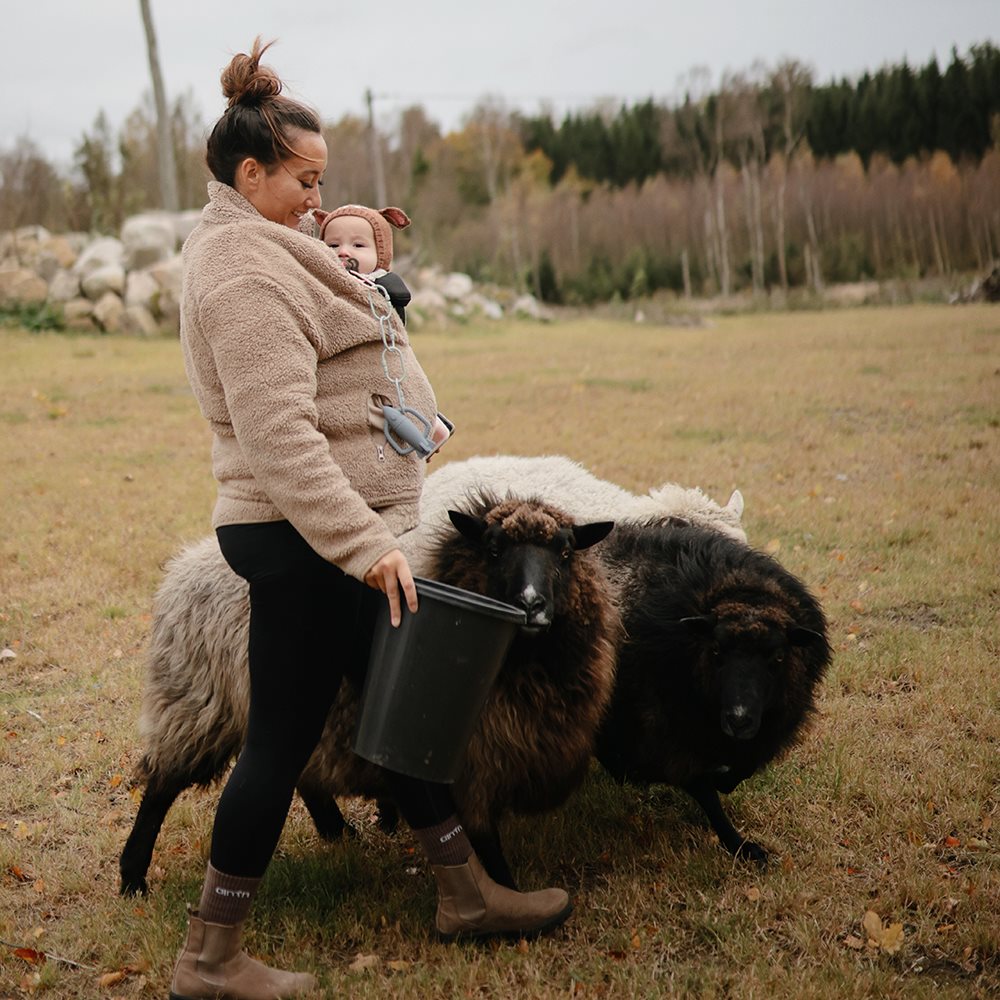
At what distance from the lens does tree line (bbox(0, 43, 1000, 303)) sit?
102 feet

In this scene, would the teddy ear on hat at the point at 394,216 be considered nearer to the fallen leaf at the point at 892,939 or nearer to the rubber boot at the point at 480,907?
the rubber boot at the point at 480,907

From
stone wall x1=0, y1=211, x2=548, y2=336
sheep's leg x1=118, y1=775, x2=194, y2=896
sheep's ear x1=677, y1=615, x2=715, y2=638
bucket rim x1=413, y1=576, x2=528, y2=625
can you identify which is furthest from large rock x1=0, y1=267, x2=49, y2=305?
bucket rim x1=413, y1=576, x2=528, y2=625

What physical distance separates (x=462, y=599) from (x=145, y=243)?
21.7 metres

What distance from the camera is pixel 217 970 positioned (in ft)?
9.61

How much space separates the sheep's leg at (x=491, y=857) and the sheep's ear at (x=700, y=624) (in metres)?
1.08

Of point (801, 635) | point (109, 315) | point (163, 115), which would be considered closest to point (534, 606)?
point (801, 635)

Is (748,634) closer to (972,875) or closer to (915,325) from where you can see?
(972,875)

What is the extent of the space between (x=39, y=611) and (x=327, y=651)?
4.61 meters

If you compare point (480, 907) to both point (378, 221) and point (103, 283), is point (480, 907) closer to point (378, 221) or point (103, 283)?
point (378, 221)

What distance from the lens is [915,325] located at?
73.1 feet

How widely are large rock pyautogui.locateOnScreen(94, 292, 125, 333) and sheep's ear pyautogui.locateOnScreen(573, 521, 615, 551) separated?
18833 mm

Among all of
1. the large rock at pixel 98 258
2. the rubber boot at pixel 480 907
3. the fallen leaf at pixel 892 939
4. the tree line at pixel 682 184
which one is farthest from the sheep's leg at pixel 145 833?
the tree line at pixel 682 184

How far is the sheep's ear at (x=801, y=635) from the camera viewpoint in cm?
397

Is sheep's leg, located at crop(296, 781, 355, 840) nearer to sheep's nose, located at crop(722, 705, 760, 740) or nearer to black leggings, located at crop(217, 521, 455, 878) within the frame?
black leggings, located at crop(217, 521, 455, 878)
